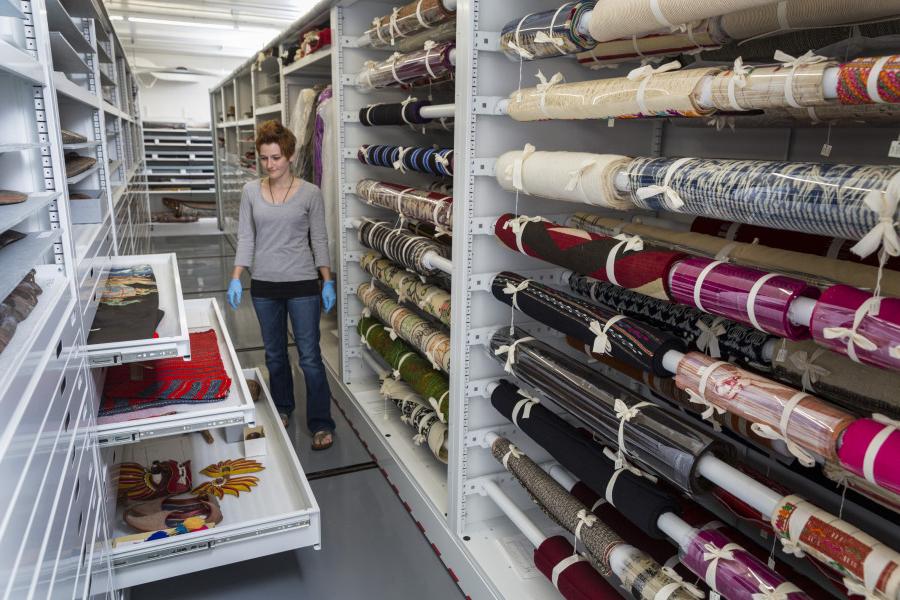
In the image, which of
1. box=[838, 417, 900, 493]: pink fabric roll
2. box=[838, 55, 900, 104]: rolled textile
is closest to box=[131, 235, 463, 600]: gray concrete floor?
box=[838, 417, 900, 493]: pink fabric roll

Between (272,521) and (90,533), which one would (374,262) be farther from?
(90,533)

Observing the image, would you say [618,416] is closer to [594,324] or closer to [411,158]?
[594,324]

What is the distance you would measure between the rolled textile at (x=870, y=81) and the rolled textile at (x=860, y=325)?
13.1 inches

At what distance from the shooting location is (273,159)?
3246 millimetres

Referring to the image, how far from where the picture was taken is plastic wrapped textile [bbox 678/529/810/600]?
1.38m

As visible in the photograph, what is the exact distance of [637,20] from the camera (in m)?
1.52

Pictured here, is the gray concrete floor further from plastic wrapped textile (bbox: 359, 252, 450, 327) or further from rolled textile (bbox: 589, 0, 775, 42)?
rolled textile (bbox: 589, 0, 775, 42)

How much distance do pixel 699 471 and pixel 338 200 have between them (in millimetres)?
2827

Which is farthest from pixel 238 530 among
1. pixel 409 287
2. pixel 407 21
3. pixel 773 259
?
pixel 407 21

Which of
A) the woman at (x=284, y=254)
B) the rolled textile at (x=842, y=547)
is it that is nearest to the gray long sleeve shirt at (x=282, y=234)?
the woman at (x=284, y=254)

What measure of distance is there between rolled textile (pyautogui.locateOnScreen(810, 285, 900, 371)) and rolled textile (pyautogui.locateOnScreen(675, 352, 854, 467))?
0.45ft

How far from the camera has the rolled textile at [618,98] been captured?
1459mm

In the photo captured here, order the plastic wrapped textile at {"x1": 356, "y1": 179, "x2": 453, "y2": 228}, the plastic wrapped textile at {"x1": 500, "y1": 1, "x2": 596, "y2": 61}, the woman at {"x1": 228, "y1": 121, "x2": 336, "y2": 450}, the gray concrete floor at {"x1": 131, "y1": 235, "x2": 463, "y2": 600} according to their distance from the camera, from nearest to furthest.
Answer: the plastic wrapped textile at {"x1": 500, "y1": 1, "x2": 596, "y2": 61} → the gray concrete floor at {"x1": 131, "y1": 235, "x2": 463, "y2": 600} → the plastic wrapped textile at {"x1": 356, "y1": 179, "x2": 453, "y2": 228} → the woman at {"x1": 228, "y1": 121, "x2": 336, "y2": 450}

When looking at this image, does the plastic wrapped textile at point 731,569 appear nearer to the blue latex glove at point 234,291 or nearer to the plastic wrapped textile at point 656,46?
the plastic wrapped textile at point 656,46
